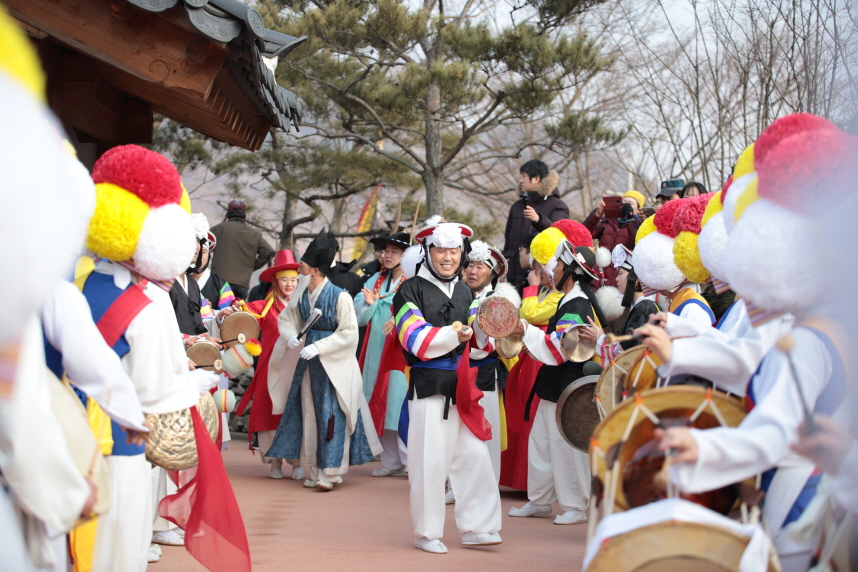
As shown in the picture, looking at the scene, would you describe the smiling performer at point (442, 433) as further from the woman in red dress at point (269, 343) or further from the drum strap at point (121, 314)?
the woman in red dress at point (269, 343)

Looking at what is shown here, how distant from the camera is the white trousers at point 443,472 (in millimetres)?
5121

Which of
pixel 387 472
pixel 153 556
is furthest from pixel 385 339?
pixel 153 556

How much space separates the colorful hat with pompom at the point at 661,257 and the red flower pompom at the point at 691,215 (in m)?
0.16

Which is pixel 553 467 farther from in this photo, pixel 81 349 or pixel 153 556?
pixel 81 349

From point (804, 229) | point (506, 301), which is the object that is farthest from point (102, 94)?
point (804, 229)

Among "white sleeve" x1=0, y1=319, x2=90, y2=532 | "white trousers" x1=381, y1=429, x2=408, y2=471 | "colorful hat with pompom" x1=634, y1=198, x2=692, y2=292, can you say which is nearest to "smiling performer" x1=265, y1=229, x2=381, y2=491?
"white trousers" x1=381, y1=429, x2=408, y2=471

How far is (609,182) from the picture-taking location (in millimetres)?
22891

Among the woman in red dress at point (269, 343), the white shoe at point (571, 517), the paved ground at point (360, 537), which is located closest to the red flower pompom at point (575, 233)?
the white shoe at point (571, 517)

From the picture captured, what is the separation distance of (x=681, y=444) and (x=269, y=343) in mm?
6064

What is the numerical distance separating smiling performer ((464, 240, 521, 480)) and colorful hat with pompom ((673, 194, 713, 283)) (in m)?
1.46

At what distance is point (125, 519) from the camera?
→ 3.32 metres

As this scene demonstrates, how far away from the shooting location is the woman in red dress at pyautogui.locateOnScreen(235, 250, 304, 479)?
7.64 m

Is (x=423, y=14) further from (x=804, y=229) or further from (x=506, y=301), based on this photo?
(x=804, y=229)

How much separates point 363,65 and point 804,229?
11.3 m
